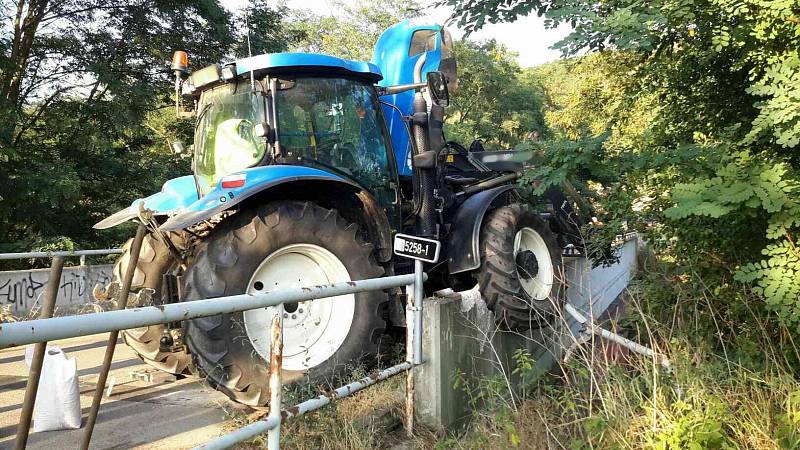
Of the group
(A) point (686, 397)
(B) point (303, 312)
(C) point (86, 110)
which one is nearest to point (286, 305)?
(B) point (303, 312)

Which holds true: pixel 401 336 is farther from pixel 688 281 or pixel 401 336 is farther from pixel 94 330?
pixel 94 330

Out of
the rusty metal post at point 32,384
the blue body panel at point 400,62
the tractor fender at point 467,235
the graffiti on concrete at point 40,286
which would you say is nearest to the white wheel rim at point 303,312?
the tractor fender at point 467,235

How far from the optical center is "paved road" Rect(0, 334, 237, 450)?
381 cm

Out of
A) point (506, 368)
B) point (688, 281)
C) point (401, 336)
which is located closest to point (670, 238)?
Answer: point (688, 281)

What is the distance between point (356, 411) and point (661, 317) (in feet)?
9.10

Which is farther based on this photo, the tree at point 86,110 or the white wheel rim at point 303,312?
the tree at point 86,110

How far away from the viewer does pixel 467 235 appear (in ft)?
18.6

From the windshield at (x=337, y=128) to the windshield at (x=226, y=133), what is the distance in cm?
25

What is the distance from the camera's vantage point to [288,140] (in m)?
5.03

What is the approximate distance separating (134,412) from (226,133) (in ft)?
7.63

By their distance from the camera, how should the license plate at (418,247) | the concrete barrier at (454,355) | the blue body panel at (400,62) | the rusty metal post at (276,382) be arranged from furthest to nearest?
the blue body panel at (400,62) → the concrete barrier at (454,355) → the license plate at (418,247) → the rusty metal post at (276,382)

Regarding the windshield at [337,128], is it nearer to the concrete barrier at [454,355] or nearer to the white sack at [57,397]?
the concrete barrier at [454,355]

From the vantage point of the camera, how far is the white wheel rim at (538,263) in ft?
19.5

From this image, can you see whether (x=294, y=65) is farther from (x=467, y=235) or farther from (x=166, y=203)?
(x=467, y=235)
